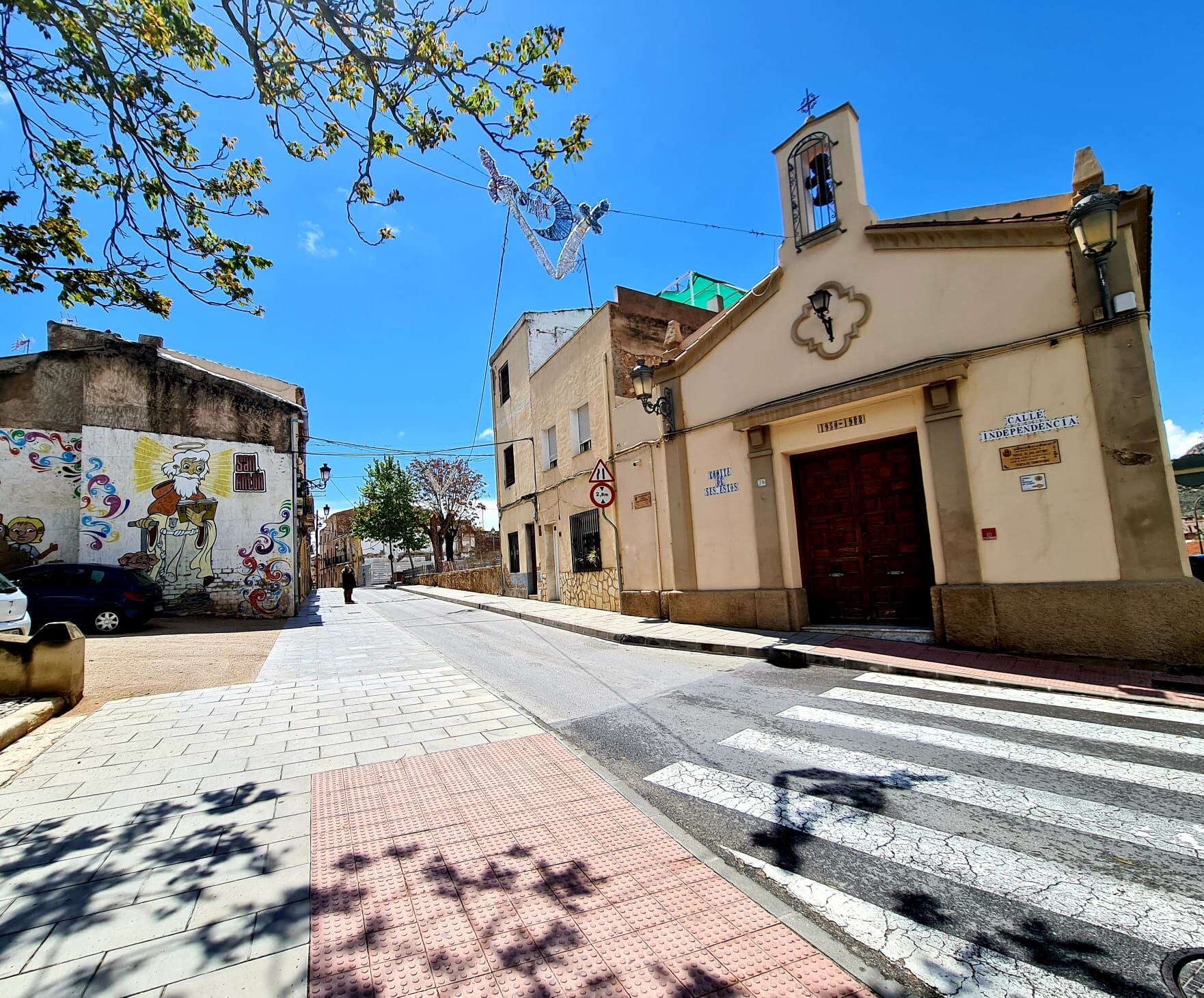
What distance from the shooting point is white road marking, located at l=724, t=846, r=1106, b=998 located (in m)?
2.02

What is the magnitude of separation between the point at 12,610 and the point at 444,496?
33.2 meters

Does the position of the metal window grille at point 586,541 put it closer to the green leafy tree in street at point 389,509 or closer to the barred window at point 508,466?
the barred window at point 508,466

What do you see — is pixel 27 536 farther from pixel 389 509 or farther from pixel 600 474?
pixel 389 509

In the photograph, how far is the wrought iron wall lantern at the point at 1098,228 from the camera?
6172 millimetres

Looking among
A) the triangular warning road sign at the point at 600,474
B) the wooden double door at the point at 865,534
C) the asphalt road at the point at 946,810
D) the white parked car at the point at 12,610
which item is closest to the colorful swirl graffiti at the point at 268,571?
the white parked car at the point at 12,610

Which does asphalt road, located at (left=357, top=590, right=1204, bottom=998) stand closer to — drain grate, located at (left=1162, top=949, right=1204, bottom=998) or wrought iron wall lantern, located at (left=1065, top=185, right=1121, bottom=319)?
drain grate, located at (left=1162, top=949, right=1204, bottom=998)

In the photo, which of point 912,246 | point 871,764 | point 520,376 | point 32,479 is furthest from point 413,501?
point 871,764

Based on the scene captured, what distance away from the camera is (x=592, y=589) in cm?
1477

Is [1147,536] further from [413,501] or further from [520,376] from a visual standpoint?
[413,501]

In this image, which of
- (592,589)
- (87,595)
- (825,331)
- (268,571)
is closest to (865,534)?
(825,331)

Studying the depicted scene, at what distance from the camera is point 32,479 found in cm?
1466

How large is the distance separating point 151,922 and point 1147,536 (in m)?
8.63

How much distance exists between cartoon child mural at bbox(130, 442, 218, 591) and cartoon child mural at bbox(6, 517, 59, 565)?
1.98 m

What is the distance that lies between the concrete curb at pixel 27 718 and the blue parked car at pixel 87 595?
8.16 m
